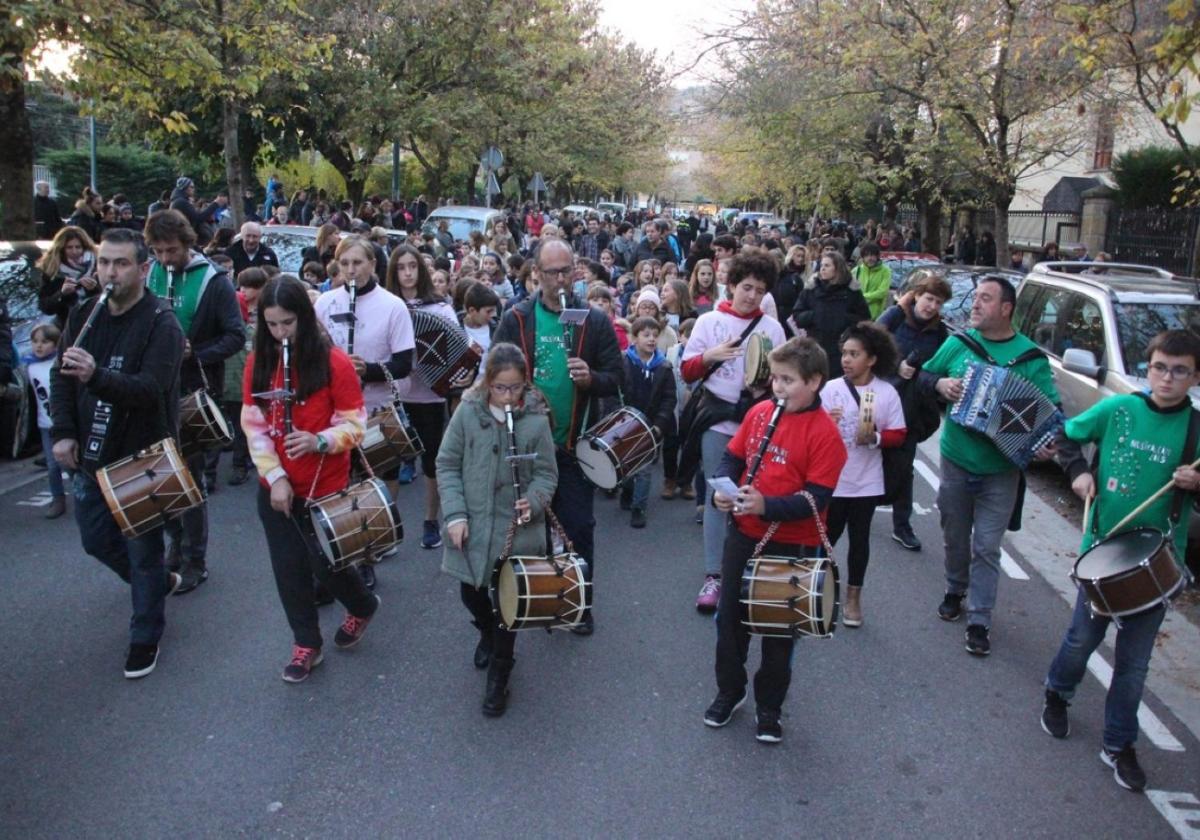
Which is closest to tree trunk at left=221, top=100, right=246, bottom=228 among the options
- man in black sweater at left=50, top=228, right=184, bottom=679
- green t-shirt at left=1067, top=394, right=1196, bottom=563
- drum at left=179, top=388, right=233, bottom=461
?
drum at left=179, top=388, right=233, bottom=461

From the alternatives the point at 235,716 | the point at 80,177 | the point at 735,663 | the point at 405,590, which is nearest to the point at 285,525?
the point at 235,716

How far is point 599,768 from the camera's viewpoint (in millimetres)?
4207

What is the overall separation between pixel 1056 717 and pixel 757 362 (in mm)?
2151

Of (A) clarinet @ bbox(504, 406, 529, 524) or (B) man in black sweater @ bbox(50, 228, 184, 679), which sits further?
(B) man in black sweater @ bbox(50, 228, 184, 679)

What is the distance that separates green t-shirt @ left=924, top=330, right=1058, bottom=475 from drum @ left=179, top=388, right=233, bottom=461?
13.0ft

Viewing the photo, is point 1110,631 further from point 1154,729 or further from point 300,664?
point 300,664

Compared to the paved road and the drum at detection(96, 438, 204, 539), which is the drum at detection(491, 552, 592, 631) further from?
the drum at detection(96, 438, 204, 539)

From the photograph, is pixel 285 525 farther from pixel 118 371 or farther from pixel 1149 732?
pixel 1149 732

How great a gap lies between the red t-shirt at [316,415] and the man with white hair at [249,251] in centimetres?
618

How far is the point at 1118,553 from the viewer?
4.18 m

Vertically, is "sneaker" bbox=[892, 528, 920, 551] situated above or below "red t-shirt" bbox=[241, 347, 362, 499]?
below

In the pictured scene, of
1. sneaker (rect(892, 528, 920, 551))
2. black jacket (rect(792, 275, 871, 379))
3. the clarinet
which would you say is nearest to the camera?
the clarinet

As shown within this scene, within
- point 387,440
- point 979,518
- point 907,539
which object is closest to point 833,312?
A: point 907,539

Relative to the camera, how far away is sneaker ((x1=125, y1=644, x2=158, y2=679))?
4855mm
